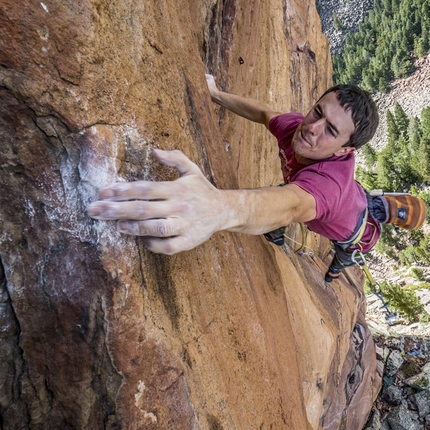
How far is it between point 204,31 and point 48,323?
4.37m

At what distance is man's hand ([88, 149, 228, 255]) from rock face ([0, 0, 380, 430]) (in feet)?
0.92

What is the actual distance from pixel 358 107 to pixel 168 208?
2589 millimetres

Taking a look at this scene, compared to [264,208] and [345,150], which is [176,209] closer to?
[264,208]

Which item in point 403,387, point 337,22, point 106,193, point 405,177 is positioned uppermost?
point 337,22

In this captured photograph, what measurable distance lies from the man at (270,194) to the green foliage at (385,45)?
82821 mm

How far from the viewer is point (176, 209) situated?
7.19 ft

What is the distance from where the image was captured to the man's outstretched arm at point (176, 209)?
2168mm

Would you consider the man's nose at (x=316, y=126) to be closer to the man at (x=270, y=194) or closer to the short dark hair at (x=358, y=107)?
the man at (x=270, y=194)

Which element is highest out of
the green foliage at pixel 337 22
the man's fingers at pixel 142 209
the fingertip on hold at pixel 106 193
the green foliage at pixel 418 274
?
the green foliage at pixel 337 22

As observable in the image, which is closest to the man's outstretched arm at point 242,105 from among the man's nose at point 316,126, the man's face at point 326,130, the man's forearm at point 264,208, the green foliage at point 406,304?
the man's face at point 326,130

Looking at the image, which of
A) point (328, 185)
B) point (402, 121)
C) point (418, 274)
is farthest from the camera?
point (402, 121)

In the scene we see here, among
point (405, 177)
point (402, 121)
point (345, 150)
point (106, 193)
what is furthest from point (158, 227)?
point (402, 121)

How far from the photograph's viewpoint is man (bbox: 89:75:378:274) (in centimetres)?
220

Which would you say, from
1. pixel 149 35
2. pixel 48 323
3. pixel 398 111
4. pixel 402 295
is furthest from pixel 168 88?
pixel 398 111
